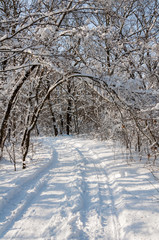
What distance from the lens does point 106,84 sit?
4.67 metres

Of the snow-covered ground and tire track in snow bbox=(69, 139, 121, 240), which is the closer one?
the snow-covered ground

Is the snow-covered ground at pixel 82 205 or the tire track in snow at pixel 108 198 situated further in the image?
the tire track in snow at pixel 108 198

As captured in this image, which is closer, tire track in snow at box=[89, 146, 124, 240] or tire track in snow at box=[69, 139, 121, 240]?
tire track in snow at box=[89, 146, 124, 240]

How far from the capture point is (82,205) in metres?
3.97

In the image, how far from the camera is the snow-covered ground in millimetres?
3109

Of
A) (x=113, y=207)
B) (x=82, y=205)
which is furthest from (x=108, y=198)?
(x=82, y=205)

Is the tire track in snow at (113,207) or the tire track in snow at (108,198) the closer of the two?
the tire track in snow at (113,207)

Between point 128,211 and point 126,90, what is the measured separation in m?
2.73

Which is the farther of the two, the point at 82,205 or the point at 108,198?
the point at 108,198

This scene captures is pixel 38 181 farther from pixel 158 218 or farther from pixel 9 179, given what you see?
pixel 158 218

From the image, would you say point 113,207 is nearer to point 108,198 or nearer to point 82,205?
point 108,198

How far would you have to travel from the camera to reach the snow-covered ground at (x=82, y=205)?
10.2 ft

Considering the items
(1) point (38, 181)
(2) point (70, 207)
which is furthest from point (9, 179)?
(2) point (70, 207)

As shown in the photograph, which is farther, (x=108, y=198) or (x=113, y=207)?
(x=108, y=198)
